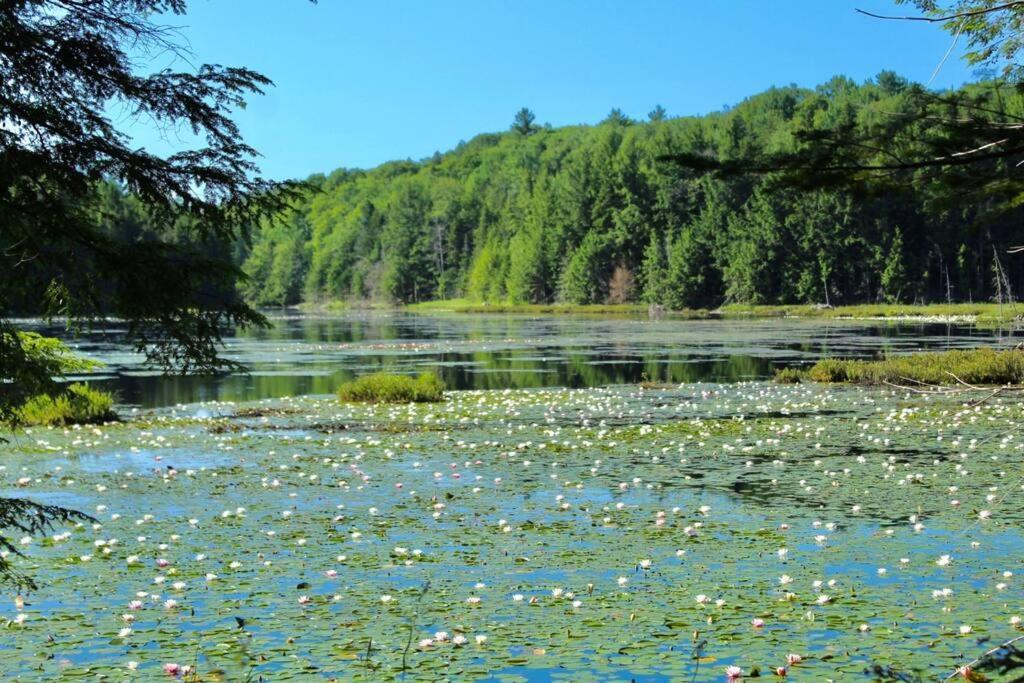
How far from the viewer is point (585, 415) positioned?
2247 centimetres

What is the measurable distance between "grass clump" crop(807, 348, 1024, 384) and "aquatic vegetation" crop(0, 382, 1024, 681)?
6024 millimetres

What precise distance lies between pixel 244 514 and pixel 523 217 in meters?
157

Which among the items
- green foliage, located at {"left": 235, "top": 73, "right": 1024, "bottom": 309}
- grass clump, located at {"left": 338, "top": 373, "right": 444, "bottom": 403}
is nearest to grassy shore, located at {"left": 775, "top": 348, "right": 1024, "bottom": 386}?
grass clump, located at {"left": 338, "top": 373, "right": 444, "bottom": 403}

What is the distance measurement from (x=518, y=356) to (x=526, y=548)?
35958mm

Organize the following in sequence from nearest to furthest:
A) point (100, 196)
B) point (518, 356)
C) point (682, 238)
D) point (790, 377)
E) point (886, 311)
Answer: point (100, 196) < point (790, 377) < point (518, 356) < point (886, 311) < point (682, 238)

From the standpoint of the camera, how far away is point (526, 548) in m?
10.2

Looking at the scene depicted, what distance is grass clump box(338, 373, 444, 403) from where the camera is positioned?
26.0 meters

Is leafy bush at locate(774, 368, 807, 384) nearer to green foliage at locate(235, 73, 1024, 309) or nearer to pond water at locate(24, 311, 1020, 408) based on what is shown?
pond water at locate(24, 311, 1020, 408)

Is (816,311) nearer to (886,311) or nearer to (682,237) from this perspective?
(886,311)

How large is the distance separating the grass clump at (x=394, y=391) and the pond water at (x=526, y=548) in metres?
4.23

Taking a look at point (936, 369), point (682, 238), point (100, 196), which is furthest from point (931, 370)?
point (682, 238)

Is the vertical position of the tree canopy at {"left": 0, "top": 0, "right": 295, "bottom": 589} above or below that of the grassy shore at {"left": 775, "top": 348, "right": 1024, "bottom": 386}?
above

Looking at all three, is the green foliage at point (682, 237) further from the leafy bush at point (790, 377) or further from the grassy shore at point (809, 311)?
the leafy bush at point (790, 377)

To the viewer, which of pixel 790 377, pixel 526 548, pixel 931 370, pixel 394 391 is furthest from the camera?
pixel 790 377
